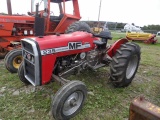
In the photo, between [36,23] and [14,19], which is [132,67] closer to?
[36,23]

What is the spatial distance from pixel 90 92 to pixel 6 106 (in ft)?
5.14

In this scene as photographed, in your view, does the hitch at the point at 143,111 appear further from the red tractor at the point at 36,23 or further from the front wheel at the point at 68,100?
the red tractor at the point at 36,23

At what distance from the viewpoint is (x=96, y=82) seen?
12.9ft

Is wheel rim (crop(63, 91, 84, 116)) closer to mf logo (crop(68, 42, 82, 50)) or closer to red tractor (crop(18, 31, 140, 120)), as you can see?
red tractor (crop(18, 31, 140, 120))

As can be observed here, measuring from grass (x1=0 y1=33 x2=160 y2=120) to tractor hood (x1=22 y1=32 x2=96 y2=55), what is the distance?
945 mm

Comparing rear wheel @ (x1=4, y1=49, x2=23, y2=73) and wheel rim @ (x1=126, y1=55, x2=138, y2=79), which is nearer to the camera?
wheel rim @ (x1=126, y1=55, x2=138, y2=79)

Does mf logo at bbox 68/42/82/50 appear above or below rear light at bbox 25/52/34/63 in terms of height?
above

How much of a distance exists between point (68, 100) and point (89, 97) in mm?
719

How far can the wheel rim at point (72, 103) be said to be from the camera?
2.59m

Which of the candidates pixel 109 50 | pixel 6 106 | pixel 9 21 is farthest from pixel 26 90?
pixel 9 21

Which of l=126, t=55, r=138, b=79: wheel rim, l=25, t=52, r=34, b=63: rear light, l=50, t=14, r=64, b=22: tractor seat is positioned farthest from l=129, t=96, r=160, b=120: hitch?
l=50, t=14, r=64, b=22: tractor seat

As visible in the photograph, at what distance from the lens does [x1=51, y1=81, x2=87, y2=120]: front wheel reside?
2.39 m

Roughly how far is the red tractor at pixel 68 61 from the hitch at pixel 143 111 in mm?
Answer: 1260

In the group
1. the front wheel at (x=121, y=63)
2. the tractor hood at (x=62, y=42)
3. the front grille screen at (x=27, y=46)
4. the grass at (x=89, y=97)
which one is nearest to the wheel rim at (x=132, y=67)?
the grass at (x=89, y=97)
